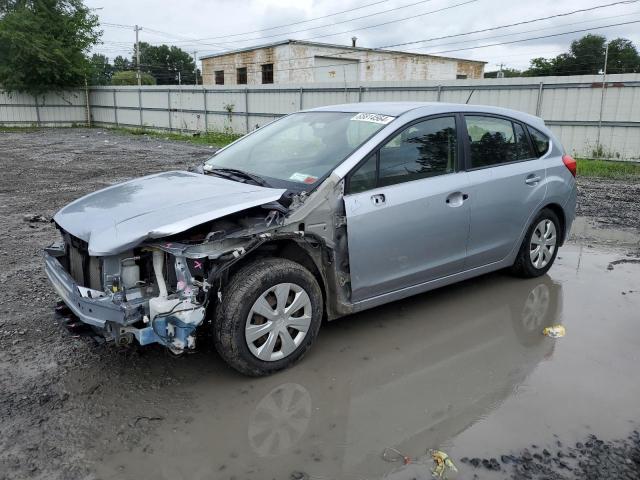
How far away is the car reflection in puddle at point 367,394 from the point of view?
2.79 m

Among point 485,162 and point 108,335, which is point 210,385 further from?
point 485,162

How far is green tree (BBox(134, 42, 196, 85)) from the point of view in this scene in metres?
86.3

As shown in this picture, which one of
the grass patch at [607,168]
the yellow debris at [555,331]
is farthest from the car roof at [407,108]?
the grass patch at [607,168]

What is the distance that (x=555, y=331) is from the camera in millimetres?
4285

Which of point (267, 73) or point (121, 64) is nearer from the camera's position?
point (267, 73)

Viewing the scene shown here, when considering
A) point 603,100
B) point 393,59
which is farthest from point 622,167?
point 393,59

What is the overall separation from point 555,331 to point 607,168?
10178 mm

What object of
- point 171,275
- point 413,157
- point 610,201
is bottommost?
point 610,201

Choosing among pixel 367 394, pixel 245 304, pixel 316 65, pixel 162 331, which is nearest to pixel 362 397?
pixel 367 394

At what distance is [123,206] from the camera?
11.7 feet

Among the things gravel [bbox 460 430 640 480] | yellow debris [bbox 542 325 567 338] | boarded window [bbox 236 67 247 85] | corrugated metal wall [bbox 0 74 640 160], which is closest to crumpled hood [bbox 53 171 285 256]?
gravel [bbox 460 430 640 480]

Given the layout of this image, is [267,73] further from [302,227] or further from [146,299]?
[146,299]

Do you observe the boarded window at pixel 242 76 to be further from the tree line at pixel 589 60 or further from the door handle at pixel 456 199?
the door handle at pixel 456 199

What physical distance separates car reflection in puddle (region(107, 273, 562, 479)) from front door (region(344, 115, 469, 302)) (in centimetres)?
44
